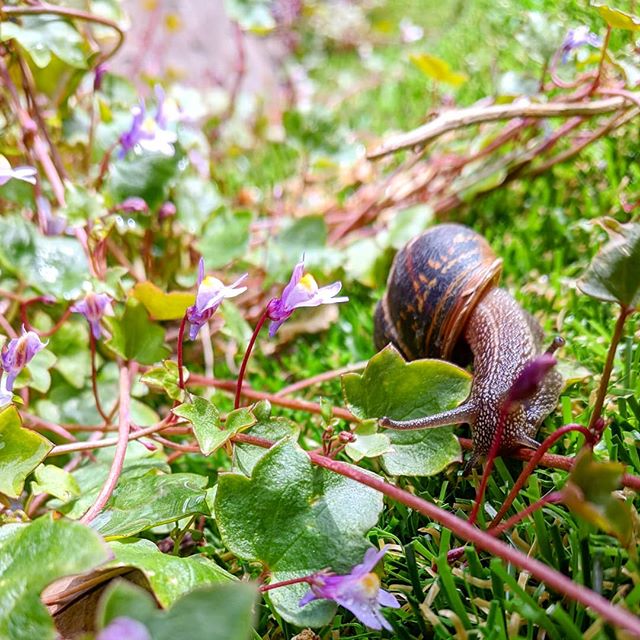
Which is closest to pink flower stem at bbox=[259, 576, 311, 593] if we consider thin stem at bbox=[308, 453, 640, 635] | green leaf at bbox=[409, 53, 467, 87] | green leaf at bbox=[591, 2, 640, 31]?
thin stem at bbox=[308, 453, 640, 635]

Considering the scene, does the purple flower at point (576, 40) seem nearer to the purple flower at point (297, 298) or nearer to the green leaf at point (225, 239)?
the green leaf at point (225, 239)

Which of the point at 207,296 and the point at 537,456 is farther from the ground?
the point at 207,296

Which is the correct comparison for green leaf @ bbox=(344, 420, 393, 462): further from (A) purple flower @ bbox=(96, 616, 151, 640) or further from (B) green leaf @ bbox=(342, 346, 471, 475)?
(A) purple flower @ bbox=(96, 616, 151, 640)

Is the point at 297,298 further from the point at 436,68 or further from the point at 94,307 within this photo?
the point at 436,68

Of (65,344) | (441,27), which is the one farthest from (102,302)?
(441,27)

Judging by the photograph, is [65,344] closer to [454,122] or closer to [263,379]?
[263,379]

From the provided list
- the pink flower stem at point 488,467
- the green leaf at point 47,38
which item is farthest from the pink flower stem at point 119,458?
the green leaf at point 47,38

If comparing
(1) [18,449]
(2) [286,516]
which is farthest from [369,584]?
(1) [18,449]
